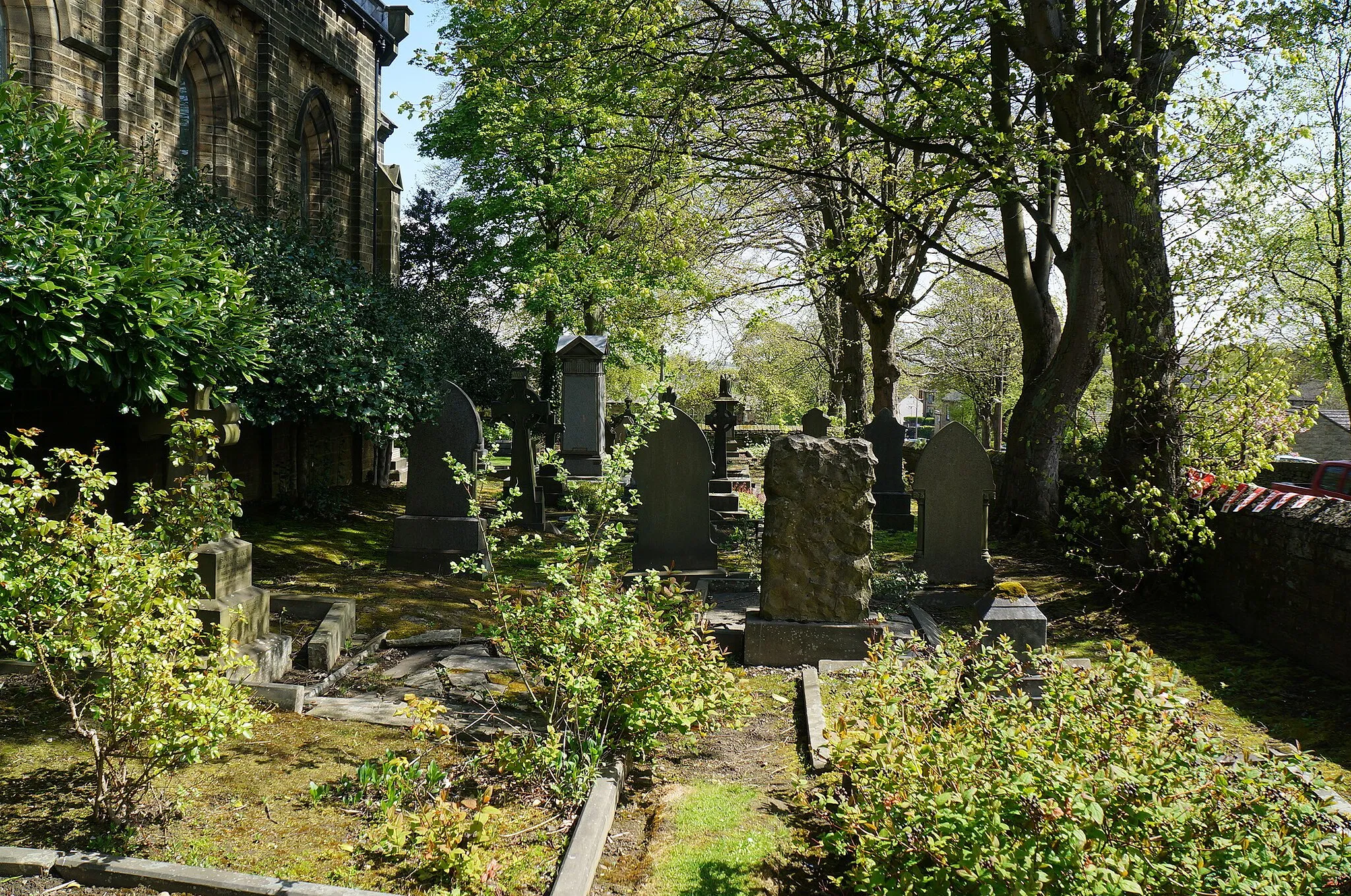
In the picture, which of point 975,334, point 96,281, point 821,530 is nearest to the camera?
point 96,281

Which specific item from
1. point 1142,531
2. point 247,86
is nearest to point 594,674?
point 1142,531

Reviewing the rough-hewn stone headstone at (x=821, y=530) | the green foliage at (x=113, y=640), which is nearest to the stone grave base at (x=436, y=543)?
the rough-hewn stone headstone at (x=821, y=530)

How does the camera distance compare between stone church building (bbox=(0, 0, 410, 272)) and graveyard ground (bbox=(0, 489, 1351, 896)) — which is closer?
graveyard ground (bbox=(0, 489, 1351, 896))

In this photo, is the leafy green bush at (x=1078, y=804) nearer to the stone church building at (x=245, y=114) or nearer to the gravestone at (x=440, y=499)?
Result: the stone church building at (x=245, y=114)

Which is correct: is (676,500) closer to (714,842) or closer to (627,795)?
(627,795)

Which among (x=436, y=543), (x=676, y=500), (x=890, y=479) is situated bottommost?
(x=436, y=543)

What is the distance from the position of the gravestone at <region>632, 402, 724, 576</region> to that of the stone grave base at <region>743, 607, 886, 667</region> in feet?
6.78

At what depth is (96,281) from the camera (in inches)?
235

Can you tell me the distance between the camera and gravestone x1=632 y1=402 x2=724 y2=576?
368 inches

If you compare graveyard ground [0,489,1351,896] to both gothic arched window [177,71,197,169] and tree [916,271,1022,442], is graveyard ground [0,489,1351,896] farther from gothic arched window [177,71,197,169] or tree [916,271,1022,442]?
tree [916,271,1022,442]

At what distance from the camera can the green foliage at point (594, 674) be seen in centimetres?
467

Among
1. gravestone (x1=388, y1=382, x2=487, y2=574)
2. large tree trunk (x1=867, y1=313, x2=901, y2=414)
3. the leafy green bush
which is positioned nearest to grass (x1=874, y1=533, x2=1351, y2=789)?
the leafy green bush

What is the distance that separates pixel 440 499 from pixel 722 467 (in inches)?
299

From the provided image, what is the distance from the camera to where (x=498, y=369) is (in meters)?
22.0
